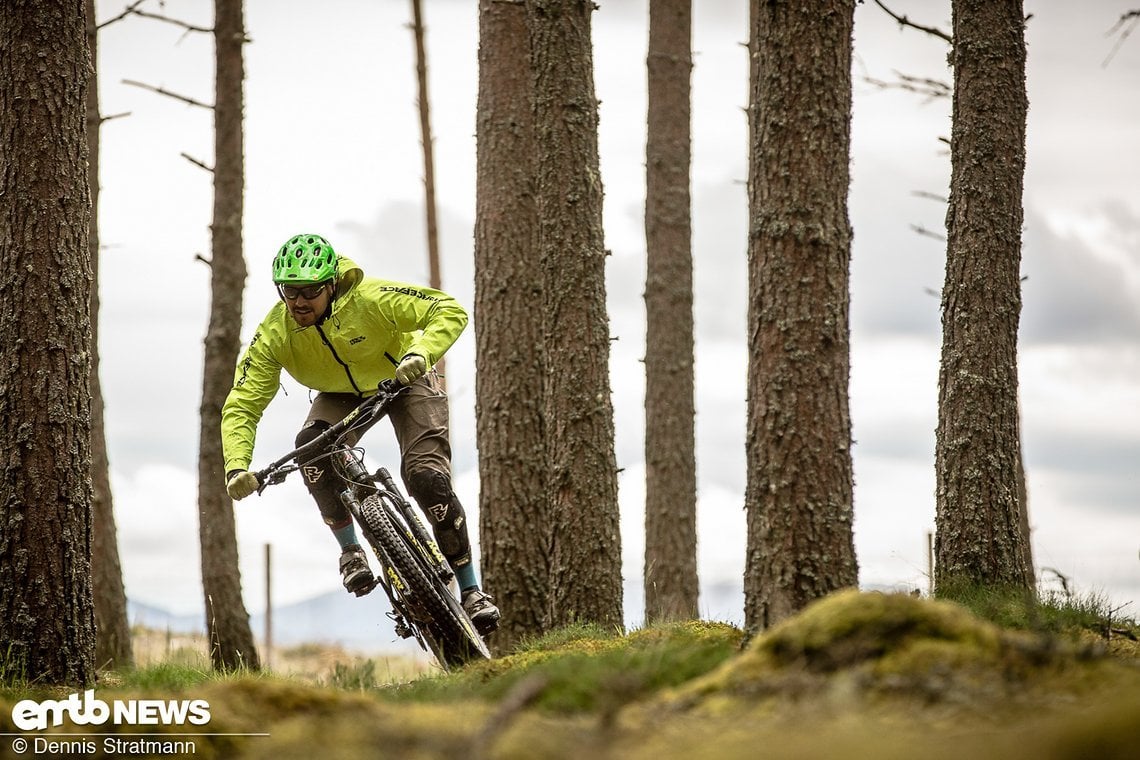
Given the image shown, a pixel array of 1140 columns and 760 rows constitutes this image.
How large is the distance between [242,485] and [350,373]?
46.6 inches

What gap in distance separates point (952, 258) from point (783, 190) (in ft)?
10.7

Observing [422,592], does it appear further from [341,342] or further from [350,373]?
[341,342]

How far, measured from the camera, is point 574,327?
361 inches

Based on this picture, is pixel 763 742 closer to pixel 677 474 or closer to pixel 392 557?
pixel 392 557

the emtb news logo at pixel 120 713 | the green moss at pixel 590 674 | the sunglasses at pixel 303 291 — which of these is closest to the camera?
the green moss at pixel 590 674

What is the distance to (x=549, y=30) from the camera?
9.41m

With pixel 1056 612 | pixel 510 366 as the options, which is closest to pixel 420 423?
pixel 510 366

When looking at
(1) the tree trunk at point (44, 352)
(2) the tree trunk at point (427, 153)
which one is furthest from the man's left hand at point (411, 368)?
(2) the tree trunk at point (427, 153)

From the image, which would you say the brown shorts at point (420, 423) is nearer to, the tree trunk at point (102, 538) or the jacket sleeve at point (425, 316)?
the jacket sleeve at point (425, 316)

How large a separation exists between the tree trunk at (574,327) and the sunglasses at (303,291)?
1988 millimetres

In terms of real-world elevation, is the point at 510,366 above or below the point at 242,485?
above

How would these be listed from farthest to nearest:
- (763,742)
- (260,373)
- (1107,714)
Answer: (260,373) → (763,742) → (1107,714)

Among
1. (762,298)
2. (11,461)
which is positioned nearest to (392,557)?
(11,461)

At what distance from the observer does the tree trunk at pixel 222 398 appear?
13.7m
